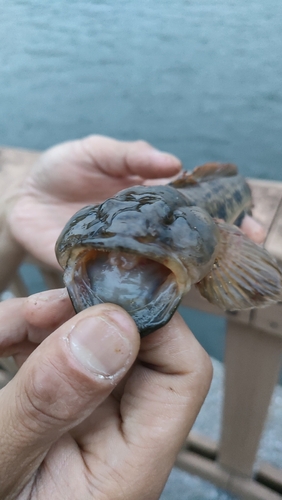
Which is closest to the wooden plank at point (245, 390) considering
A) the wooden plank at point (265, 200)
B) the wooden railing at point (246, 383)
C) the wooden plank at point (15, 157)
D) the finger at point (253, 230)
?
the wooden railing at point (246, 383)

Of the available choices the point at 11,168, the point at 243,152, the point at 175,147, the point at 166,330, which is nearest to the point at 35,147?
the point at 175,147

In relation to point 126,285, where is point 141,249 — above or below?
above

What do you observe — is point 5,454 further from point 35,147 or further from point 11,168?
point 35,147

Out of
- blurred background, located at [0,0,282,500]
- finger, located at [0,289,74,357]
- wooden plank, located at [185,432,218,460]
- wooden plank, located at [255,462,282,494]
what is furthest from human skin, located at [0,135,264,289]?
blurred background, located at [0,0,282,500]

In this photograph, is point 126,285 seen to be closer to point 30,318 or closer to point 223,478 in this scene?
Result: point 30,318

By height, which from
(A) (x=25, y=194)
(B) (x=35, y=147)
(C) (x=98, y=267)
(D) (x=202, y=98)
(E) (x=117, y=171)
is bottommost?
(B) (x=35, y=147)

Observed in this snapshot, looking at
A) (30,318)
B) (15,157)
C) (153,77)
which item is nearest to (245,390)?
(30,318)
